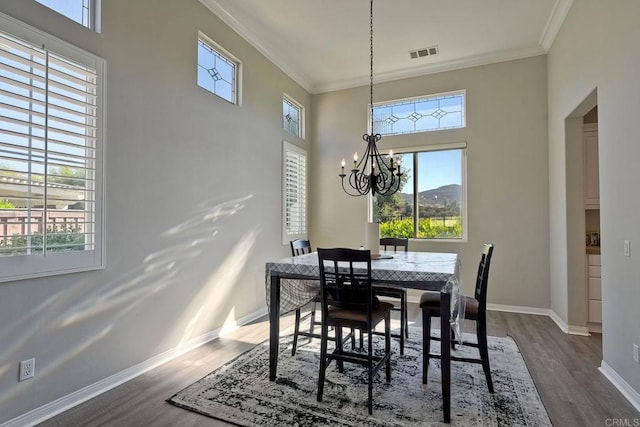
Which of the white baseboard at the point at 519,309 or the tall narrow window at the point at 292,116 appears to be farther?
the tall narrow window at the point at 292,116

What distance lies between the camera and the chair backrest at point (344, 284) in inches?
89.0

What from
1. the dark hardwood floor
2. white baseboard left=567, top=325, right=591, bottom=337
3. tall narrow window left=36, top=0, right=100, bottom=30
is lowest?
the dark hardwood floor

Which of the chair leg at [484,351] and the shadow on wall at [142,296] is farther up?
the shadow on wall at [142,296]

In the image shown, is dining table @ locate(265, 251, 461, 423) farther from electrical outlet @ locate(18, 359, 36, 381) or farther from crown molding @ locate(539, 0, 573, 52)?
crown molding @ locate(539, 0, 573, 52)

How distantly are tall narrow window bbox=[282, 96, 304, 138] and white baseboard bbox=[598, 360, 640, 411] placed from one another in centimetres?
443

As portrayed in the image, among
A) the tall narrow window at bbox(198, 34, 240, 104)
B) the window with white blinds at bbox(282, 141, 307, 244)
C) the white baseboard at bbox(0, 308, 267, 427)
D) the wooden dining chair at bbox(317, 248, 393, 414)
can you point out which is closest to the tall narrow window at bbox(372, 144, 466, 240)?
Answer: the window with white blinds at bbox(282, 141, 307, 244)

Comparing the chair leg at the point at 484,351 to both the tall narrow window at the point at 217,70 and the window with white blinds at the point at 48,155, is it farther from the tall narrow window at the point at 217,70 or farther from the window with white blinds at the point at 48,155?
the tall narrow window at the point at 217,70

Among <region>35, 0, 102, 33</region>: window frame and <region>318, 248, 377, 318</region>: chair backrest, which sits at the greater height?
<region>35, 0, 102, 33</region>: window frame

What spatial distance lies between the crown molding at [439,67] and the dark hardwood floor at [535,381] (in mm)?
3508

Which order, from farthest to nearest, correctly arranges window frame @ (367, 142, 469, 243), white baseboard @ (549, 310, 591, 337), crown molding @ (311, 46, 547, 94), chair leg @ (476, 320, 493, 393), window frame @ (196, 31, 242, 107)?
window frame @ (367, 142, 469, 243) < crown molding @ (311, 46, 547, 94) < white baseboard @ (549, 310, 591, 337) < window frame @ (196, 31, 242, 107) < chair leg @ (476, 320, 493, 393)

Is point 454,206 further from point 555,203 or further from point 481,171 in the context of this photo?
point 555,203

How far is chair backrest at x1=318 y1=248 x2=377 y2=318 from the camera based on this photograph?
226cm

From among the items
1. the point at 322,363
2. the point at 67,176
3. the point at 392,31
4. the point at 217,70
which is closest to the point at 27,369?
the point at 67,176

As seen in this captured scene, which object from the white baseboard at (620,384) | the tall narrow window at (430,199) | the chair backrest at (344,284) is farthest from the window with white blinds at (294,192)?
the white baseboard at (620,384)
